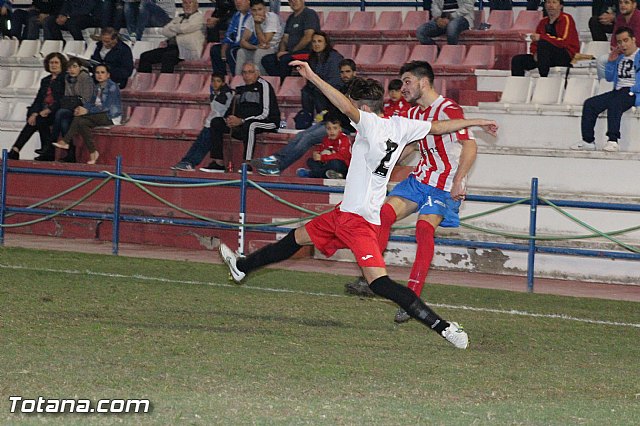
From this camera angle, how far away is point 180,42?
19.5m

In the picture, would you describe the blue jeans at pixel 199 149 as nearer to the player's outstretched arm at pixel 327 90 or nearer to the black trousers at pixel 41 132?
the black trousers at pixel 41 132

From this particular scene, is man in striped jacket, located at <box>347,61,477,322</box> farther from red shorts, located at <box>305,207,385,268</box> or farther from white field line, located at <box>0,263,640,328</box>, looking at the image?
white field line, located at <box>0,263,640,328</box>

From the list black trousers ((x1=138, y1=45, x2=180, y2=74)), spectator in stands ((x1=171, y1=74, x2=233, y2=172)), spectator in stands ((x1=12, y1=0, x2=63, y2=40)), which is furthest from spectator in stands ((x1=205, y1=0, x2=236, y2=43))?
spectator in stands ((x1=12, y1=0, x2=63, y2=40))

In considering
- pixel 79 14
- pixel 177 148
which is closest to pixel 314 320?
pixel 177 148

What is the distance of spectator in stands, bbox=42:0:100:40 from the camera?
2116 centimetres

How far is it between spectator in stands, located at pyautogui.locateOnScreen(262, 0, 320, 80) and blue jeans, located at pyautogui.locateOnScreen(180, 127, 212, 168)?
1707 millimetres

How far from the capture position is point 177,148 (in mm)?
17500

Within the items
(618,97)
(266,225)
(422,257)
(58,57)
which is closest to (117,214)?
(266,225)

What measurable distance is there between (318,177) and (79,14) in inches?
317

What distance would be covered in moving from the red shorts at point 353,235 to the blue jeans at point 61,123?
9883 mm

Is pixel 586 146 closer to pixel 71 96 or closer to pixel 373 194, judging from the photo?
pixel 373 194

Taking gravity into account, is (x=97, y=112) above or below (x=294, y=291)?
above

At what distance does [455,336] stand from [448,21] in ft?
34.1

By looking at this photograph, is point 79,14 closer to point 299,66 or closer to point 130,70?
point 130,70
